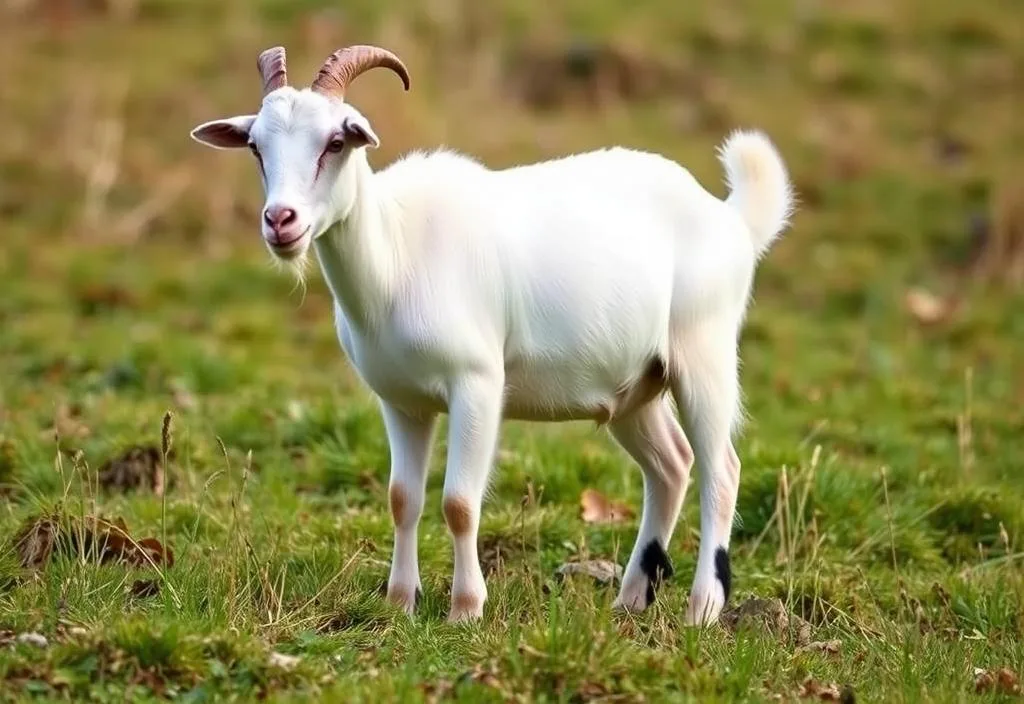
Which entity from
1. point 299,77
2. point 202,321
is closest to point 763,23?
point 299,77

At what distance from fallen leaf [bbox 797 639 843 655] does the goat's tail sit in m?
1.93

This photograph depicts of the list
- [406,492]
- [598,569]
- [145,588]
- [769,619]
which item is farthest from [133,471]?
[769,619]

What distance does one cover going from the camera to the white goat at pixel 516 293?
5867 millimetres

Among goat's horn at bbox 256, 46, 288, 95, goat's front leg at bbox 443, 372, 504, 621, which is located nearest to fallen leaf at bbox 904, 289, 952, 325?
goat's front leg at bbox 443, 372, 504, 621

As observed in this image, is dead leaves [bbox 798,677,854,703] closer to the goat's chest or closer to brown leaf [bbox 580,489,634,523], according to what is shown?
the goat's chest

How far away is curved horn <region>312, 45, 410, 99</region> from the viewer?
5.80 m

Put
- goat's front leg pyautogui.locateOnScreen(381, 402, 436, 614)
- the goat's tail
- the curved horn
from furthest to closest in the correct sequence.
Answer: the goat's tail < goat's front leg pyautogui.locateOnScreen(381, 402, 436, 614) < the curved horn

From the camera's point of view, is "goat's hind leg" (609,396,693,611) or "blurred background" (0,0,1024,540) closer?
"goat's hind leg" (609,396,693,611)

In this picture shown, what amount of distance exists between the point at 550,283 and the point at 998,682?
2.19 meters

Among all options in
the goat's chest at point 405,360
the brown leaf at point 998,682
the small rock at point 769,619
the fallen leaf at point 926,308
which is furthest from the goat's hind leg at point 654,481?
the fallen leaf at point 926,308

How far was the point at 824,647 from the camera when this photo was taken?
6055 millimetres

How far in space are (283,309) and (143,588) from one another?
7733 mm

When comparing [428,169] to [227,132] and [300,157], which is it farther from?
[300,157]

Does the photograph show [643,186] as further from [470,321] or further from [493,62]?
[493,62]
